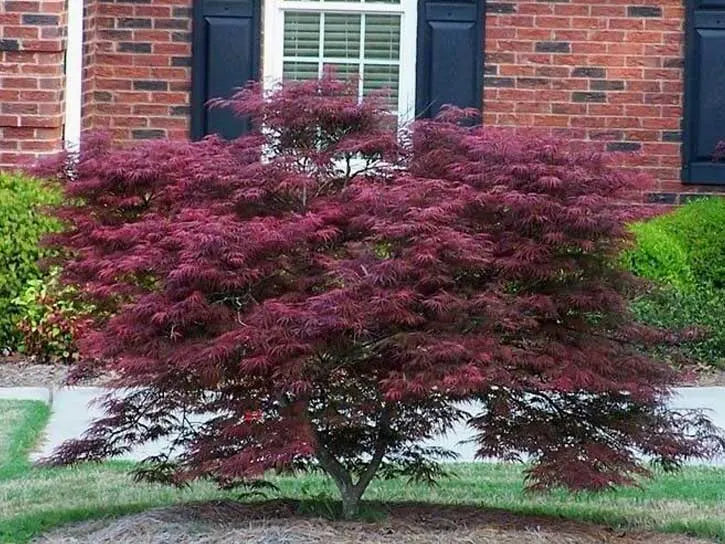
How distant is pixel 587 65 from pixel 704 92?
2.87 ft

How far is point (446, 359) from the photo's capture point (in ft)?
16.7

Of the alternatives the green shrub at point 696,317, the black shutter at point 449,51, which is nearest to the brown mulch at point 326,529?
the green shrub at point 696,317

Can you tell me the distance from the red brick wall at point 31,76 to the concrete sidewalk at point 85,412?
2.05 metres

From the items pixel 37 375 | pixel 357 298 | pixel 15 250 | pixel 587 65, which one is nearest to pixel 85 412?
pixel 37 375

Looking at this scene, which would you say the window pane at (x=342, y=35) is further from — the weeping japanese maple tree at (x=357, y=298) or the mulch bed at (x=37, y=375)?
the weeping japanese maple tree at (x=357, y=298)

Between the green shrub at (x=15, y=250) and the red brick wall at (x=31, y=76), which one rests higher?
the red brick wall at (x=31, y=76)

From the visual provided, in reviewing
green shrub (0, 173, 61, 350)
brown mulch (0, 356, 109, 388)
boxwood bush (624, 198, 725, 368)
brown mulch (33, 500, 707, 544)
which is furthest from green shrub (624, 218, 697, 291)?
brown mulch (33, 500, 707, 544)

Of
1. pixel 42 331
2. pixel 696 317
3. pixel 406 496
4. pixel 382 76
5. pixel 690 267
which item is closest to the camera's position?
pixel 406 496

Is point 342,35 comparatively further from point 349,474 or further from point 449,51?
point 349,474

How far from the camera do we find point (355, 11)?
11875 millimetres

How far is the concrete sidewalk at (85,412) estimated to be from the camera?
7930 mm

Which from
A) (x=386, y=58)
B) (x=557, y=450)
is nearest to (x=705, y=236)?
(x=386, y=58)

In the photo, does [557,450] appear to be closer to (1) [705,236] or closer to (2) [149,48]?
(1) [705,236]

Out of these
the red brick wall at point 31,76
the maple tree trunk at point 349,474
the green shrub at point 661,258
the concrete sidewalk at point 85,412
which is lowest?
the concrete sidewalk at point 85,412
